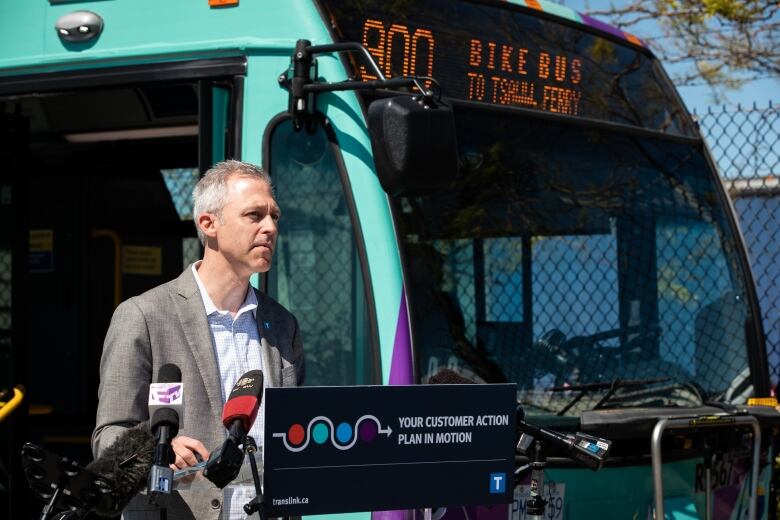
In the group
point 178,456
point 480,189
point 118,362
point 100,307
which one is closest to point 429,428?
point 178,456

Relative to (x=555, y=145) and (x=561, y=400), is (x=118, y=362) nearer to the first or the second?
(x=561, y=400)

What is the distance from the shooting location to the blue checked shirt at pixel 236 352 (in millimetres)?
3234

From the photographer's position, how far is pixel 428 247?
4355mm

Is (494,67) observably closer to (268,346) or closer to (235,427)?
(268,346)

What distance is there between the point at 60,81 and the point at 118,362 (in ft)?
6.48

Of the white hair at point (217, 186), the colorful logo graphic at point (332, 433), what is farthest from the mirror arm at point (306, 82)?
the colorful logo graphic at point (332, 433)

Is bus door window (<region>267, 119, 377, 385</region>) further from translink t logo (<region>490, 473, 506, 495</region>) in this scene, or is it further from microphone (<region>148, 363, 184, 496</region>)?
microphone (<region>148, 363, 184, 496</region>)

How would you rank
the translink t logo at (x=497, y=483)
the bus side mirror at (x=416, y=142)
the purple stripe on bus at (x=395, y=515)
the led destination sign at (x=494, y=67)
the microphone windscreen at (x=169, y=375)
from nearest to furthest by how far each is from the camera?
the microphone windscreen at (x=169, y=375) → the translink t logo at (x=497, y=483) → the bus side mirror at (x=416, y=142) → the purple stripe on bus at (x=395, y=515) → the led destination sign at (x=494, y=67)

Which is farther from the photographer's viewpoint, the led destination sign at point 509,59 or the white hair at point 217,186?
the led destination sign at point 509,59

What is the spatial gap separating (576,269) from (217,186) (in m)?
1.90

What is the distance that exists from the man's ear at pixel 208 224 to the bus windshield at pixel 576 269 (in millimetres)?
969

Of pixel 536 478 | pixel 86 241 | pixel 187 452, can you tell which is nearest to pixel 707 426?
pixel 536 478

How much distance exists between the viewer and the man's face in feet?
10.7

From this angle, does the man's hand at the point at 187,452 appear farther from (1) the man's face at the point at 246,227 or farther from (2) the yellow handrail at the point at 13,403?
(2) the yellow handrail at the point at 13,403
